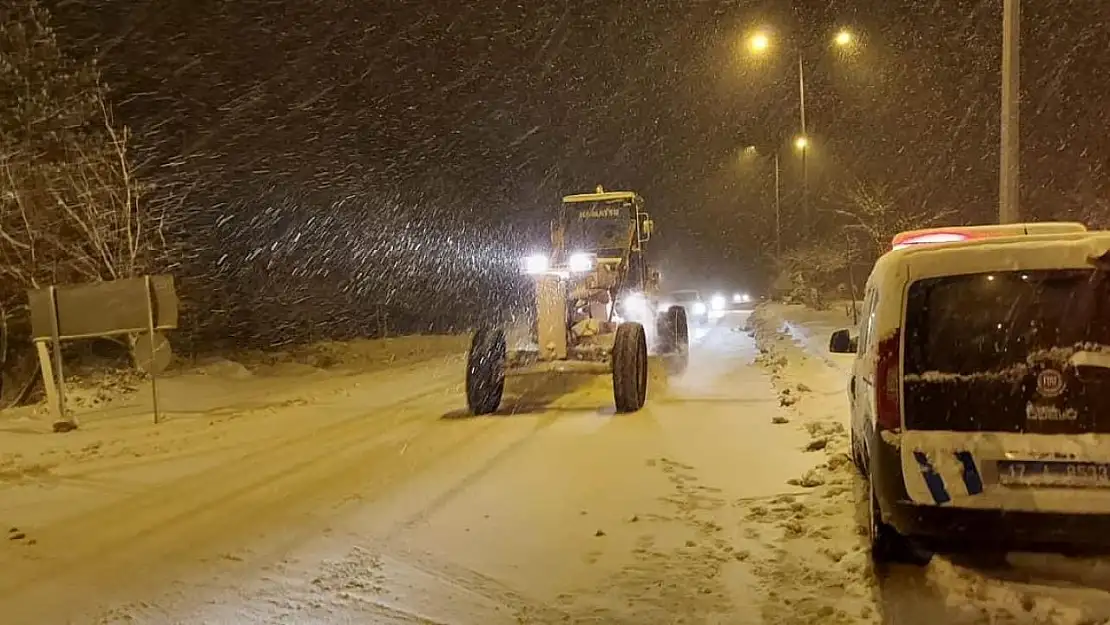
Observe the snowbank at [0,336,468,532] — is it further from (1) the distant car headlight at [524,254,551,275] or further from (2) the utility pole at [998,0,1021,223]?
(2) the utility pole at [998,0,1021,223]

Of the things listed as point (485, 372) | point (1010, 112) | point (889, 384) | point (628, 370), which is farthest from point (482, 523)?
point (1010, 112)

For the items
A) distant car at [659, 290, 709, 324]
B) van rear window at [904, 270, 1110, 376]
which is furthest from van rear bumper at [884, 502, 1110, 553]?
distant car at [659, 290, 709, 324]

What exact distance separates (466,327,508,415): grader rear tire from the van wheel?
7260mm

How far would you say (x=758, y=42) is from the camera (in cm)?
1955

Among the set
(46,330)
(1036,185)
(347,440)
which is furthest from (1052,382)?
(1036,185)

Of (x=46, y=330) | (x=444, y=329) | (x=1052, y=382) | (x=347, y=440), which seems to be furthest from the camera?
(x=444, y=329)

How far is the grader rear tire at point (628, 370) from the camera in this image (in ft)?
38.6

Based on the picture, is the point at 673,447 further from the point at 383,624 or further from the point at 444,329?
the point at 444,329

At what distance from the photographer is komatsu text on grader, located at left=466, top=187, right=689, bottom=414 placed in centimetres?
1220

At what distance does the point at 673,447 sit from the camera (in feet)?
31.2

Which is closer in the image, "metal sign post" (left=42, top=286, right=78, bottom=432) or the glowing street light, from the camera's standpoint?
"metal sign post" (left=42, top=286, right=78, bottom=432)

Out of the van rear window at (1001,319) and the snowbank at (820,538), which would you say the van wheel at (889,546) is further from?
the van rear window at (1001,319)

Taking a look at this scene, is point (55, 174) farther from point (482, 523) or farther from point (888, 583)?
point (888, 583)

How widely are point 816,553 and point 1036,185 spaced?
1037 inches
